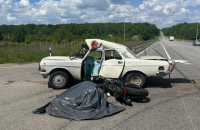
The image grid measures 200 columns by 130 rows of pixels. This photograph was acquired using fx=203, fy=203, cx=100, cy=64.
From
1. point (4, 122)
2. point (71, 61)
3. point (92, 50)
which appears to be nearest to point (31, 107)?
point (4, 122)

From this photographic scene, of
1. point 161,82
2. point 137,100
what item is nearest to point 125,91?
point 137,100

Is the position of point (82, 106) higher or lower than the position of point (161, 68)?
lower

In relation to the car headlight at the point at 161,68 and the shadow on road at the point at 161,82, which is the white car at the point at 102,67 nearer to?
the car headlight at the point at 161,68

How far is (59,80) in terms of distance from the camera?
7.14 meters

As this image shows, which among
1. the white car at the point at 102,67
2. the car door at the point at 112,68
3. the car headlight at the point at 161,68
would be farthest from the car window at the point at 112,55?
the car headlight at the point at 161,68

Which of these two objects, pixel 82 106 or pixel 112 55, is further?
pixel 112 55

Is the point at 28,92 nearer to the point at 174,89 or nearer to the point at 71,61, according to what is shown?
the point at 71,61

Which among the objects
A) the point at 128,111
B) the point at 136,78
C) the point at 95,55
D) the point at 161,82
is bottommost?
the point at 128,111

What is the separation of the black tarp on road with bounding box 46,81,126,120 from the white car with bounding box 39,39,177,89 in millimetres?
1866

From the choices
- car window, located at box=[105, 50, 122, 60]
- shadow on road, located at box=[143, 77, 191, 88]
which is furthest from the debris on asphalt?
shadow on road, located at box=[143, 77, 191, 88]

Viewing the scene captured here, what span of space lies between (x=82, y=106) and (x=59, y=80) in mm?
→ 2525

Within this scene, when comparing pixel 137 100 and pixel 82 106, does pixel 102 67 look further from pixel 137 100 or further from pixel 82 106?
pixel 82 106

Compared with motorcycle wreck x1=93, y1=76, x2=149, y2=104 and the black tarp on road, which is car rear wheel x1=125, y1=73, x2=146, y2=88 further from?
the black tarp on road

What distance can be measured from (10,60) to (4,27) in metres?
119
